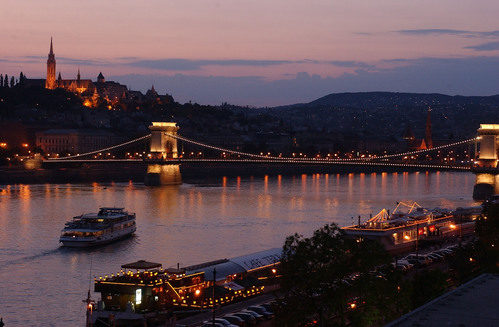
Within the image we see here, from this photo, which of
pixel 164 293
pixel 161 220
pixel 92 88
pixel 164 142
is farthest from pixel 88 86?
pixel 164 293

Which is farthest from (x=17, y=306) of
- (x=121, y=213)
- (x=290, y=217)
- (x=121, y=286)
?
(x=290, y=217)

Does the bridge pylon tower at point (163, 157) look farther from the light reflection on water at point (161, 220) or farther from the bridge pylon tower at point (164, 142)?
the light reflection on water at point (161, 220)

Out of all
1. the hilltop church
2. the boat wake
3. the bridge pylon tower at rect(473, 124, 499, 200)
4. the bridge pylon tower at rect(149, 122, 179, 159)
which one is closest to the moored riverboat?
the boat wake

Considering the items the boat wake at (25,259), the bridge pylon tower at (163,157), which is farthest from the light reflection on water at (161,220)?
the bridge pylon tower at (163,157)

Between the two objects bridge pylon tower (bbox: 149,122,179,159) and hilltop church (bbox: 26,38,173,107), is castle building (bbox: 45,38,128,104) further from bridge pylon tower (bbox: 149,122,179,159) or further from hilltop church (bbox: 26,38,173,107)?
bridge pylon tower (bbox: 149,122,179,159)

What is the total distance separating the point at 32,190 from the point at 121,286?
27.6m

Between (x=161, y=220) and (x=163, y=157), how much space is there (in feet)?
74.2

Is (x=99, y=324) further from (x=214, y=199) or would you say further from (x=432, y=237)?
(x=214, y=199)

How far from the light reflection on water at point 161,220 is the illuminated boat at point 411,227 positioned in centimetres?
207

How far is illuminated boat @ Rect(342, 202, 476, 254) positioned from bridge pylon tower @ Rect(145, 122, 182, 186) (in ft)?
76.5

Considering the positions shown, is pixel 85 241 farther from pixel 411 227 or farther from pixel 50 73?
pixel 50 73

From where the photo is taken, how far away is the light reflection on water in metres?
16.7

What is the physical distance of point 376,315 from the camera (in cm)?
1088

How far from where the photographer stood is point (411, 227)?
23031 millimetres
